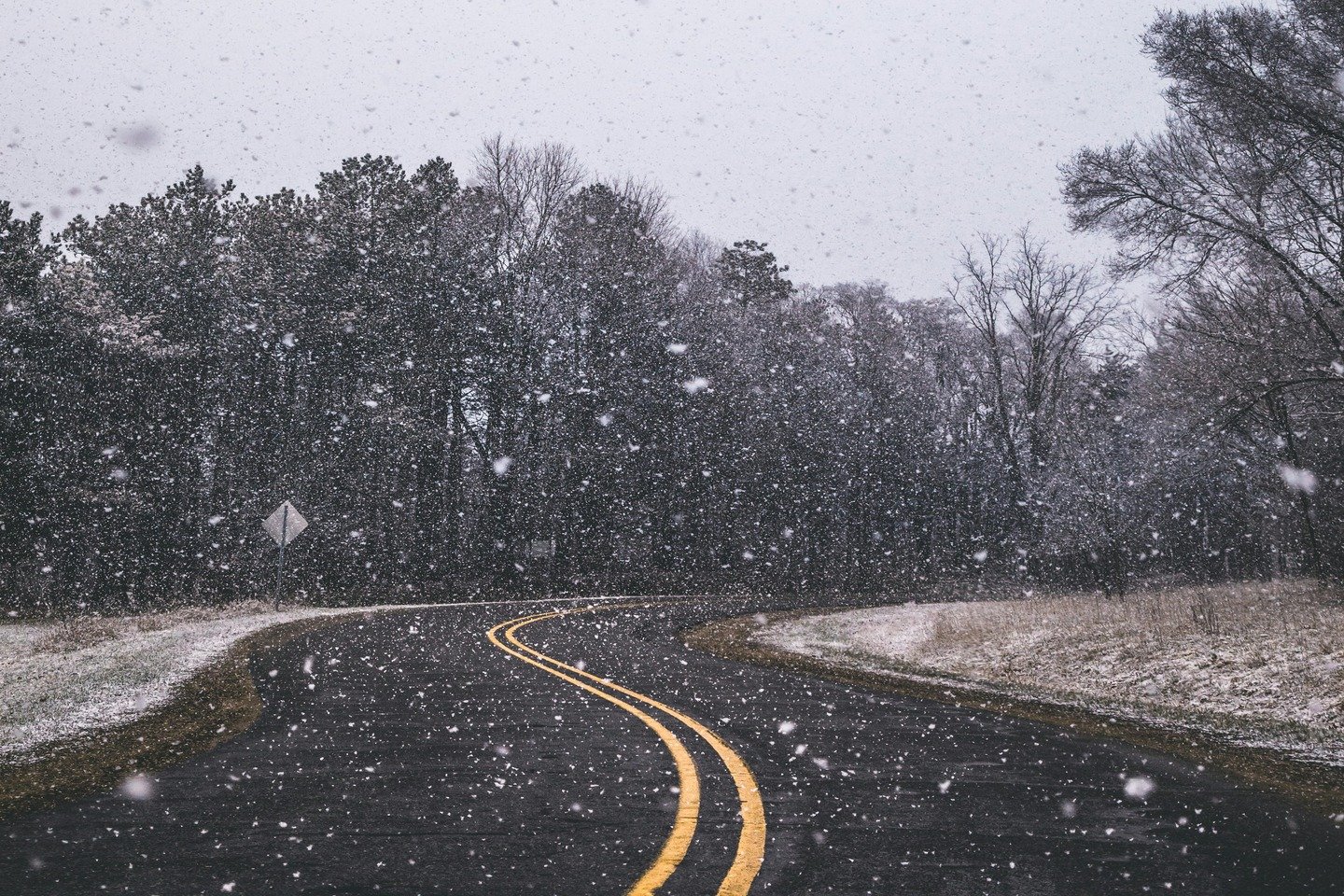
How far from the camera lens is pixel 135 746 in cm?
845

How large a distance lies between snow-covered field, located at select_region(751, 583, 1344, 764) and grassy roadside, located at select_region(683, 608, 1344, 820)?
0.26 metres

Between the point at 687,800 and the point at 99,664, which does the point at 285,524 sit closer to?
the point at 99,664

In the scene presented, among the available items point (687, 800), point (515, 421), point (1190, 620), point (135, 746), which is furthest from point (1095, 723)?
point (515, 421)

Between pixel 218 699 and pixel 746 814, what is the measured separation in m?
7.74

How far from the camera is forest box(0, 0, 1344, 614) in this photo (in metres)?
35.8

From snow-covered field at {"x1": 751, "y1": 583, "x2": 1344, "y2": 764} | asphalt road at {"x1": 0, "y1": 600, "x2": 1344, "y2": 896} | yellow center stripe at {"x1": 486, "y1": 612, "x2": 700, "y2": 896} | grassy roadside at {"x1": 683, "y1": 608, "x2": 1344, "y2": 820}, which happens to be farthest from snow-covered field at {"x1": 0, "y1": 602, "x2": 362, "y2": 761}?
snow-covered field at {"x1": 751, "y1": 583, "x2": 1344, "y2": 764}

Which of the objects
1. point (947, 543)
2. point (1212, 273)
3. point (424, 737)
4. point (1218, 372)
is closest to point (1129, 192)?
point (1212, 273)

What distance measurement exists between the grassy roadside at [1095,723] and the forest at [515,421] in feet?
41.7

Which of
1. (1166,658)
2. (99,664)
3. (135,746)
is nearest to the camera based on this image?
(135,746)

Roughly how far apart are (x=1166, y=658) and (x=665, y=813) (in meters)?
10.1

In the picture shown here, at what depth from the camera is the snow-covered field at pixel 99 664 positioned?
9742 millimetres

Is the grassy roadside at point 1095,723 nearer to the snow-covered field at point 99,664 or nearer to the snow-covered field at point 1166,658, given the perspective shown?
the snow-covered field at point 1166,658

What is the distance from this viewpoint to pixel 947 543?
60.1 m

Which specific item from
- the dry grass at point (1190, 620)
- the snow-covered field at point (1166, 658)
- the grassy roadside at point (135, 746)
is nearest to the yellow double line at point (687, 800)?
the grassy roadside at point (135, 746)
